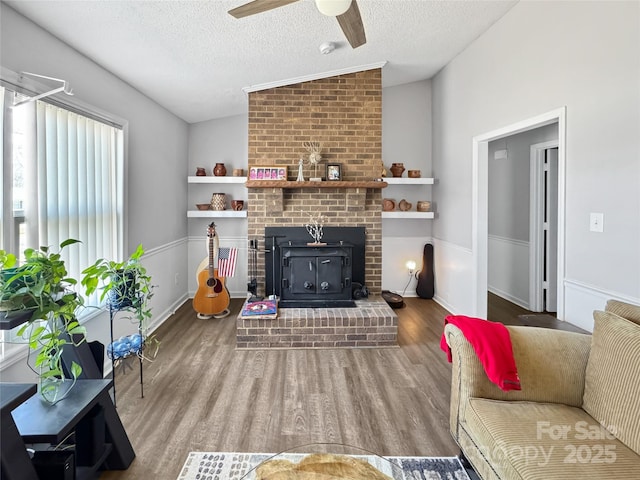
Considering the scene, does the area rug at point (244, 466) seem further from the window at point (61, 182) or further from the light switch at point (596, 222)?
the light switch at point (596, 222)

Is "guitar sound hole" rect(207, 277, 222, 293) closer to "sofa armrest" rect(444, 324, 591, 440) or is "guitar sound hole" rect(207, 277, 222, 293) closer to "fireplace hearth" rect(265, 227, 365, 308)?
"fireplace hearth" rect(265, 227, 365, 308)

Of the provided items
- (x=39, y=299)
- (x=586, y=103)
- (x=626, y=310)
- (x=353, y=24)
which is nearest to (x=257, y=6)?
(x=353, y=24)

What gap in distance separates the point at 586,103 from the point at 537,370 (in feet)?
5.83

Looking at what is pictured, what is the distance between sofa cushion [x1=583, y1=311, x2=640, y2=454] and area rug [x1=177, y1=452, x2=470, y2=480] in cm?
69

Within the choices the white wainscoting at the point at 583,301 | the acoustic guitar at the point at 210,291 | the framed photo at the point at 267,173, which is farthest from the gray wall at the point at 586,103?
the acoustic guitar at the point at 210,291

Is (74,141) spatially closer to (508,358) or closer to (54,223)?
(54,223)

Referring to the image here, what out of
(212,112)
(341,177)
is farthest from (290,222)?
(212,112)

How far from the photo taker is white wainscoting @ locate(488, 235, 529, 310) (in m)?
4.67

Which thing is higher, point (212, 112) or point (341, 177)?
point (212, 112)

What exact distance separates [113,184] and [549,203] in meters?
4.63

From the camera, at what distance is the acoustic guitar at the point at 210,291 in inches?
168

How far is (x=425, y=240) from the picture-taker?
5305 millimetres

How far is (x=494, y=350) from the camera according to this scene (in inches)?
69.4

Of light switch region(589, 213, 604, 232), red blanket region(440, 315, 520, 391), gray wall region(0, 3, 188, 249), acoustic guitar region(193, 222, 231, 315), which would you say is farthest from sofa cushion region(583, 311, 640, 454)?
acoustic guitar region(193, 222, 231, 315)
